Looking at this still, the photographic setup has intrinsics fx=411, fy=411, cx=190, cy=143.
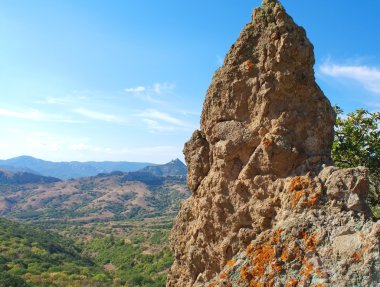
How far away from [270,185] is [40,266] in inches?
1931

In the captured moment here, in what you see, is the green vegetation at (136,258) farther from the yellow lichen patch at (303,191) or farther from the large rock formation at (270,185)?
the yellow lichen patch at (303,191)

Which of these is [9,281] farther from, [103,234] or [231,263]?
[103,234]

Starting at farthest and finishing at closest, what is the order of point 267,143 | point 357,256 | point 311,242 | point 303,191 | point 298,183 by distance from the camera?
point 267,143
point 298,183
point 303,191
point 311,242
point 357,256

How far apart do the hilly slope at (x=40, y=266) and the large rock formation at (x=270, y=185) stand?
30.5 meters

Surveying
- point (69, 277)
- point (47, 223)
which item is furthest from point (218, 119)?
point (47, 223)

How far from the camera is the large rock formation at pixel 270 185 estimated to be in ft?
19.7

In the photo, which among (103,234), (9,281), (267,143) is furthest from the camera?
(103,234)

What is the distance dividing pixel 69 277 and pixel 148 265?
15557 mm

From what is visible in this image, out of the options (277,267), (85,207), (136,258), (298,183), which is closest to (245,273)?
(277,267)

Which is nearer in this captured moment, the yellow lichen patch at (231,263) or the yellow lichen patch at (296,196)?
the yellow lichen patch at (296,196)

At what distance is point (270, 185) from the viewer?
740 centimetres

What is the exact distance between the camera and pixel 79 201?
193 meters

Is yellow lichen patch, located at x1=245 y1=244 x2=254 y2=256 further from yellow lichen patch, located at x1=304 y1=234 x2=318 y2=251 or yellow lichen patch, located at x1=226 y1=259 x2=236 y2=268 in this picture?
yellow lichen patch, located at x1=304 y1=234 x2=318 y2=251

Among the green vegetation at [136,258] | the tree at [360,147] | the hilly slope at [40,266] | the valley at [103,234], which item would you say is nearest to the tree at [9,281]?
the hilly slope at [40,266]
